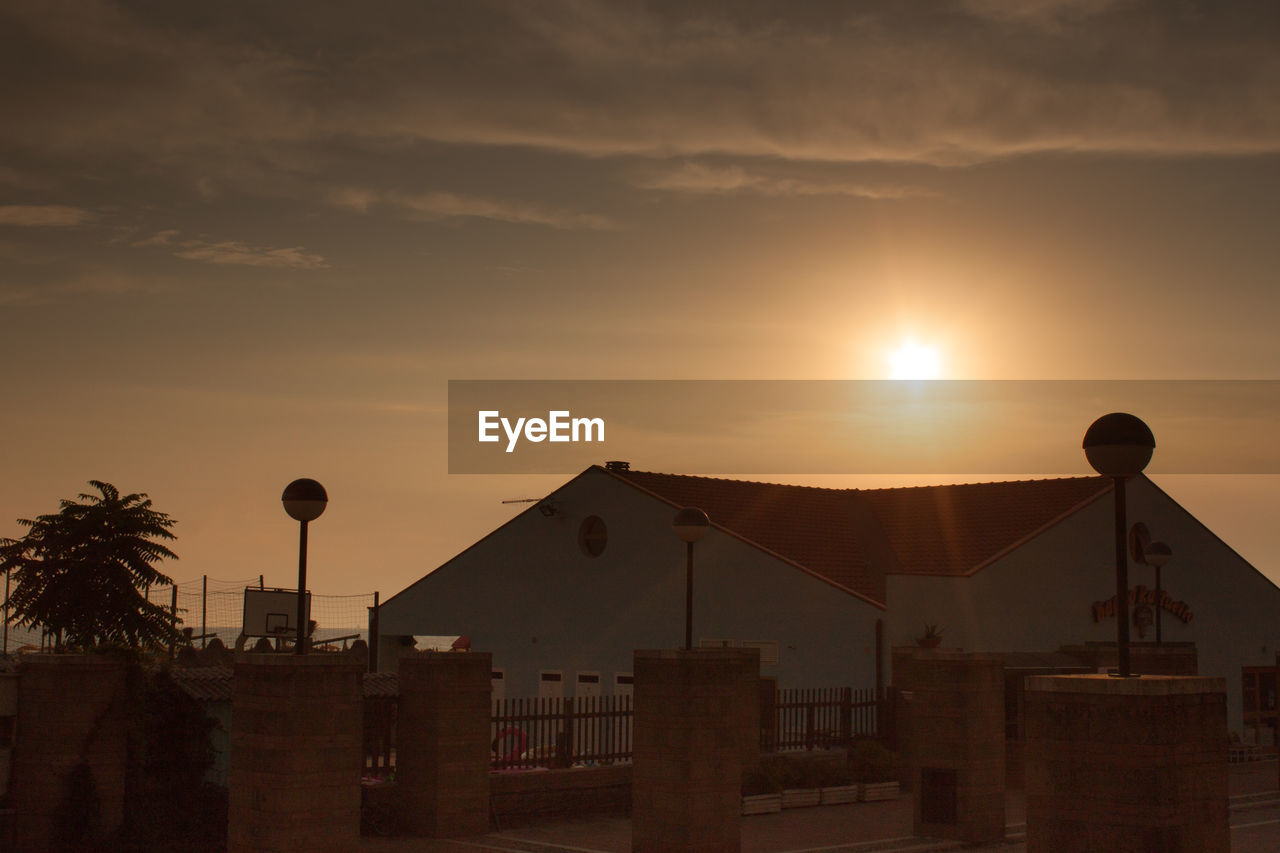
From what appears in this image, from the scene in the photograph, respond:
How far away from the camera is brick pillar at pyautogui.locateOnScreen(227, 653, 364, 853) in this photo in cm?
1336

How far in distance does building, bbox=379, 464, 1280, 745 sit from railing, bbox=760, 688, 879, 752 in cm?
298

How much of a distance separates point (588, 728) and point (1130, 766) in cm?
1386

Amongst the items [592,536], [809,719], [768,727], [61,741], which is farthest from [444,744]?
[592,536]

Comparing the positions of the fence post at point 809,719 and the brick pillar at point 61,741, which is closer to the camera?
the brick pillar at point 61,741

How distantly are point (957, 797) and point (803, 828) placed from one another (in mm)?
2542

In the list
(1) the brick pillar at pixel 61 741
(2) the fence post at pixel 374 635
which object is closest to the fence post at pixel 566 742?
(1) the brick pillar at pixel 61 741

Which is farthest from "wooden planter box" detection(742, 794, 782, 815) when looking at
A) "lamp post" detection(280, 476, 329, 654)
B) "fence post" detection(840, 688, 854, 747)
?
"lamp post" detection(280, 476, 329, 654)

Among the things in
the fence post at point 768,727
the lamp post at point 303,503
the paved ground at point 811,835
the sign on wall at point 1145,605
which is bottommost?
the paved ground at point 811,835

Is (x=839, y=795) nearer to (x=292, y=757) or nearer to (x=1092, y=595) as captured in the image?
(x=292, y=757)

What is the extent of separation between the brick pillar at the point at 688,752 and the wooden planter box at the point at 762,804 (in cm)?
524

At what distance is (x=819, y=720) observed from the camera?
25922 mm

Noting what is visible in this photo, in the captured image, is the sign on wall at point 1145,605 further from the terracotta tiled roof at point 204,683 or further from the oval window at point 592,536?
the terracotta tiled roof at point 204,683

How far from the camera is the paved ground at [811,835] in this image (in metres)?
18.4

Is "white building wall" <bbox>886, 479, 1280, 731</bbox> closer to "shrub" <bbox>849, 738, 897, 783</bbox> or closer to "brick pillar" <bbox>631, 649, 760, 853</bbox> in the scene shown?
"shrub" <bbox>849, 738, 897, 783</bbox>
